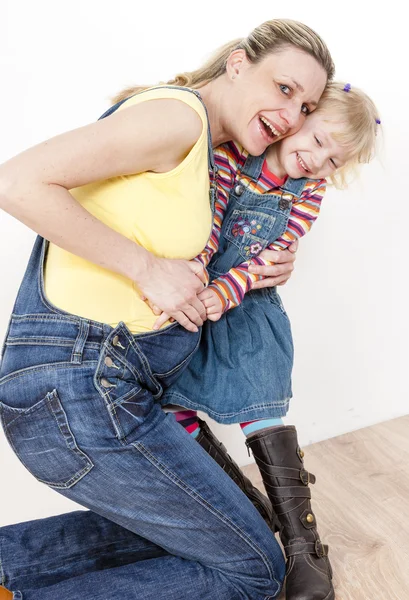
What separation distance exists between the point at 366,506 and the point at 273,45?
1.31 meters

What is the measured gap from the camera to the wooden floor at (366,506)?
1.66 metres

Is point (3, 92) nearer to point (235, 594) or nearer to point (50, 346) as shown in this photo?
point (50, 346)

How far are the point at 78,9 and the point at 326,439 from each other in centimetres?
168

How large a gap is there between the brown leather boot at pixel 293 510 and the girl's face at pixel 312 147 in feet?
2.10

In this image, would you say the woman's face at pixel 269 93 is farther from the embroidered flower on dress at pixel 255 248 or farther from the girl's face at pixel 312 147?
the embroidered flower on dress at pixel 255 248

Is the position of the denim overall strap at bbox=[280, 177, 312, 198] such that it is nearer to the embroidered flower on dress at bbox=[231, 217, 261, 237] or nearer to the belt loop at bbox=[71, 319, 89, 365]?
the embroidered flower on dress at bbox=[231, 217, 261, 237]

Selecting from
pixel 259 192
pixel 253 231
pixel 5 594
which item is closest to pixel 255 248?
pixel 253 231

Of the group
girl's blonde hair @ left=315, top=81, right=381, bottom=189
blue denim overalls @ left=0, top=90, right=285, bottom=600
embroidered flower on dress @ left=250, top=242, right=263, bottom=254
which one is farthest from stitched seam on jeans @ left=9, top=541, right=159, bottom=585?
girl's blonde hair @ left=315, top=81, right=381, bottom=189

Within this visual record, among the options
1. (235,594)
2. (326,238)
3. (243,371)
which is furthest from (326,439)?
(235,594)

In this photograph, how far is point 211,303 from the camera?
156 centimetres

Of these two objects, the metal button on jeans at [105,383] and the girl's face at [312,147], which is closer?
the metal button on jeans at [105,383]

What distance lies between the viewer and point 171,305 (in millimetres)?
1416

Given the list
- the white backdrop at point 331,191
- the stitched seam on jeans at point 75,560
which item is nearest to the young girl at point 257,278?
the stitched seam on jeans at point 75,560

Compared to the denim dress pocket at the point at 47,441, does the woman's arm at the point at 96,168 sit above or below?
above
